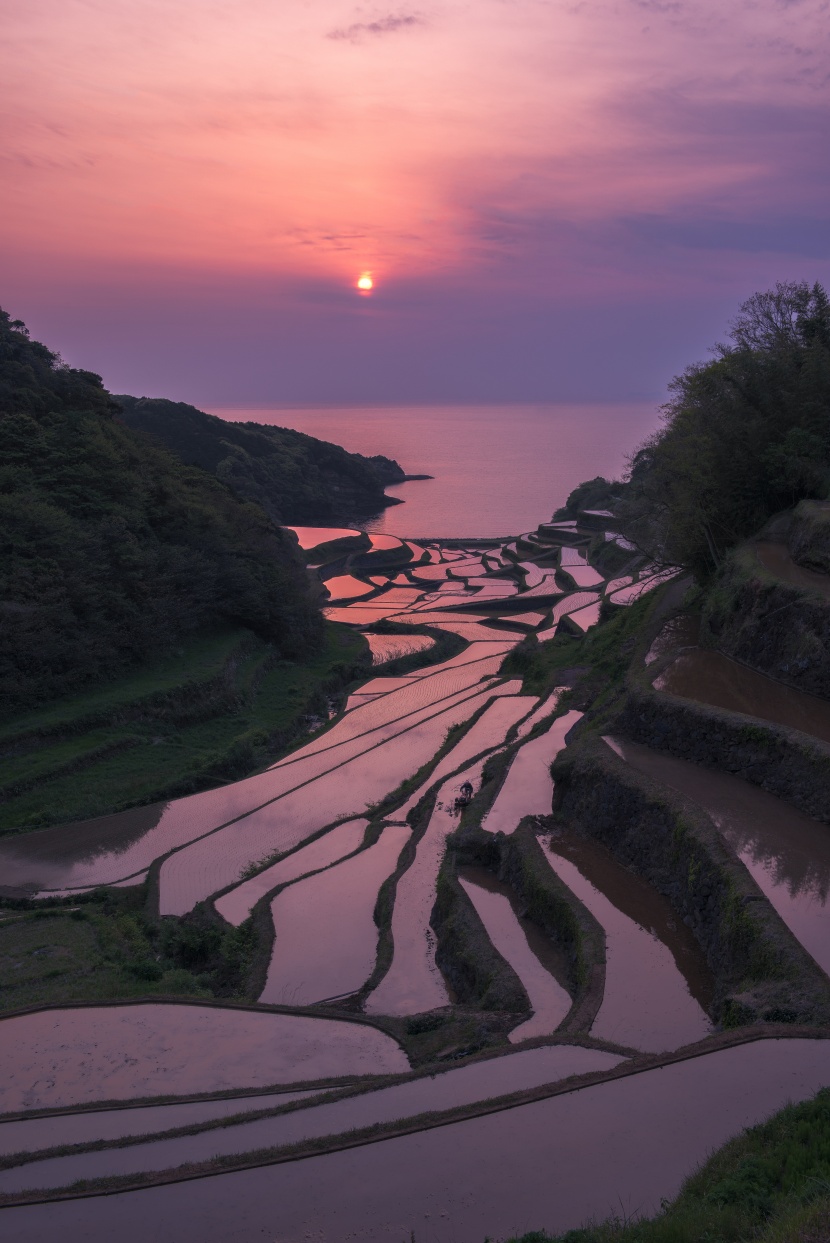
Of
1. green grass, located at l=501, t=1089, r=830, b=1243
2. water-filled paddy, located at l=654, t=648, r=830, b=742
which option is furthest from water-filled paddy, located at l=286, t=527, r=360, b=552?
green grass, located at l=501, t=1089, r=830, b=1243

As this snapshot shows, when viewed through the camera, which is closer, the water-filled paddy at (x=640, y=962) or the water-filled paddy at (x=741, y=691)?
the water-filled paddy at (x=640, y=962)

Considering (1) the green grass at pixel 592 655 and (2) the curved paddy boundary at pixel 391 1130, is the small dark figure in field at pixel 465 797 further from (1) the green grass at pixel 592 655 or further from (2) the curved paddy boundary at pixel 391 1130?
(2) the curved paddy boundary at pixel 391 1130

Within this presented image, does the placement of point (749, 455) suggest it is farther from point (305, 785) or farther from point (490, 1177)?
point (490, 1177)

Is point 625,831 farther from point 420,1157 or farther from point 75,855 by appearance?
point 75,855

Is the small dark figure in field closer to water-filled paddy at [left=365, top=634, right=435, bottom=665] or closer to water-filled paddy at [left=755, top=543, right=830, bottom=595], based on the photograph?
water-filled paddy at [left=755, top=543, right=830, bottom=595]

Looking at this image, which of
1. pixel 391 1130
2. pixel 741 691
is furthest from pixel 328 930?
pixel 741 691

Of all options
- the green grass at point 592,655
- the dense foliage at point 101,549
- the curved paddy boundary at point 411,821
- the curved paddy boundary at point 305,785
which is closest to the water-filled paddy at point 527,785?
the curved paddy boundary at point 411,821

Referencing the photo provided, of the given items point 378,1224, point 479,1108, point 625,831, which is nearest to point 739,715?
point 625,831
